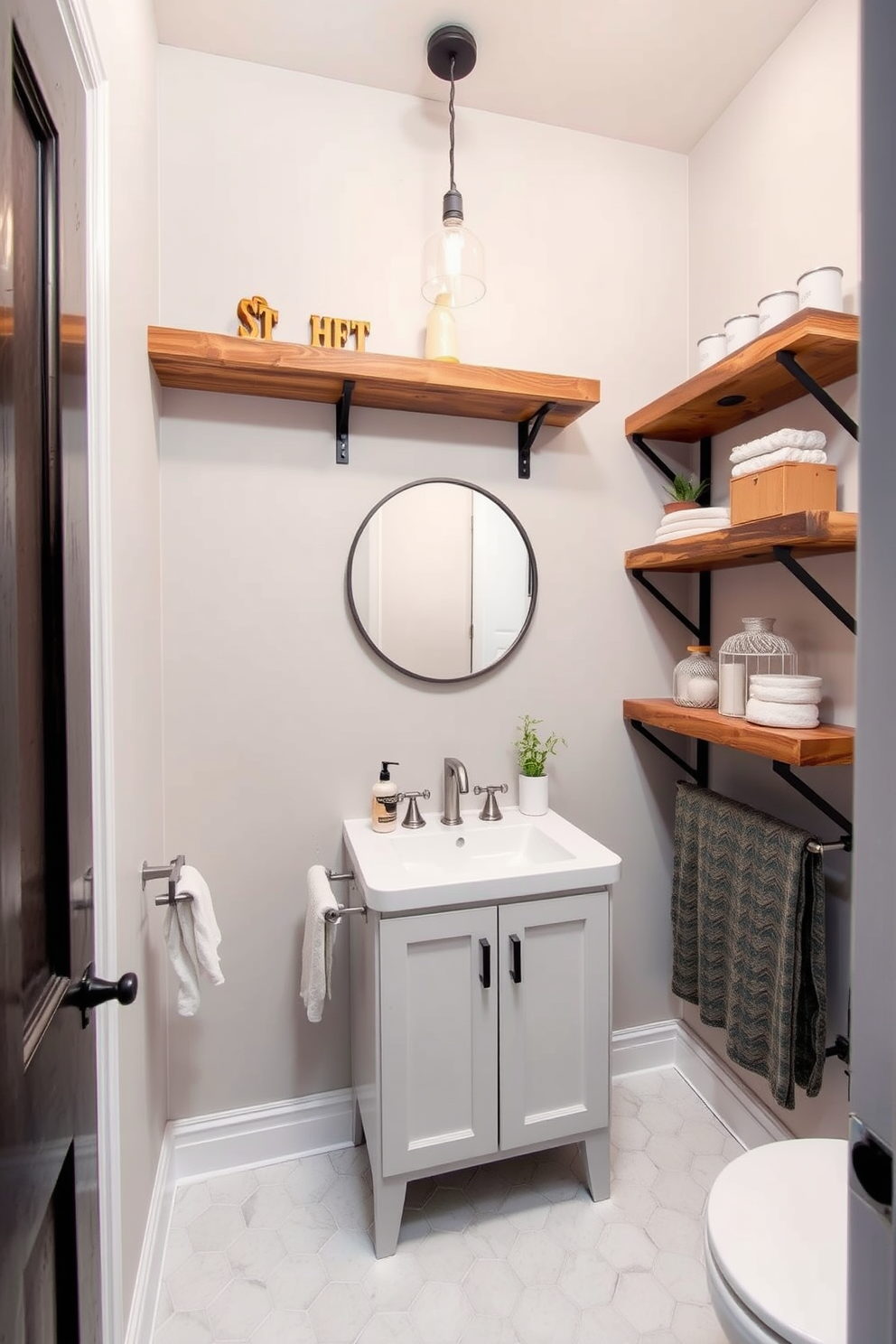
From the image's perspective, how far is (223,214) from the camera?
1.59 meters

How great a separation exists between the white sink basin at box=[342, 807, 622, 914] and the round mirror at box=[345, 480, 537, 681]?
415 millimetres

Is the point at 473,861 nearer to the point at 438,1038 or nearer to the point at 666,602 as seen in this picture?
the point at 438,1038

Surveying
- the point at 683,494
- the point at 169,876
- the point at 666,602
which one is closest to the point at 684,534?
the point at 683,494

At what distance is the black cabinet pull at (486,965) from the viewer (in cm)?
140

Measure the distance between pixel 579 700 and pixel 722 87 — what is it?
1.65m

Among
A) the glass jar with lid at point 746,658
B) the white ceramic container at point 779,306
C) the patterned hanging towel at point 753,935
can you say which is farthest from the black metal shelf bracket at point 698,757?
the white ceramic container at point 779,306

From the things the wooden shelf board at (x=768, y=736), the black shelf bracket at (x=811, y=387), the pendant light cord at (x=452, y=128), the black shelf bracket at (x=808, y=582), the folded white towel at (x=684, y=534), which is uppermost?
the pendant light cord at (x=452, y=128)

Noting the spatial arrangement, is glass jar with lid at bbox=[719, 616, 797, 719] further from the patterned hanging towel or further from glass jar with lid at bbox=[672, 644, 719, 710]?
the patterned hanging towel

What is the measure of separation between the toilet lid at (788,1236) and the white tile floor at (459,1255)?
435 mm

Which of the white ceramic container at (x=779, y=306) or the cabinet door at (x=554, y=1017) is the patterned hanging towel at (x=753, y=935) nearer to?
the cabinet door at (x=554, y=1017)

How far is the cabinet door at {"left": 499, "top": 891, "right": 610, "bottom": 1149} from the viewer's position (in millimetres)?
1441

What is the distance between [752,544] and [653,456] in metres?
0.66

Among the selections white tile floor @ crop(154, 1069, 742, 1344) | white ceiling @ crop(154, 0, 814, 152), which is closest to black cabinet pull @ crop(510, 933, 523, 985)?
white tile floor @ crop(154, 1069, 742, 1344)

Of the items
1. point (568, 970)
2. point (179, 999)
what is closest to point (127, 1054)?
point (179, 999)
